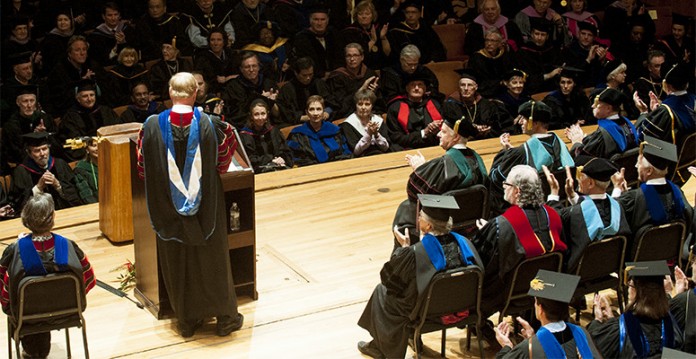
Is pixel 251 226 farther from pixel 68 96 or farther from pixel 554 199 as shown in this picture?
pixel 68 96

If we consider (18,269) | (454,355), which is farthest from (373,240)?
(18,269)

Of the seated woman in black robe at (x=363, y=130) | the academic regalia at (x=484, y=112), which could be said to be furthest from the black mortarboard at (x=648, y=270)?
the academic regalia at (x=484, y=112)

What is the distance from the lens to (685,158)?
7922mm

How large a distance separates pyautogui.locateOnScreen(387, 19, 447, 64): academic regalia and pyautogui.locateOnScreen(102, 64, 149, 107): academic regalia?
2470 mm

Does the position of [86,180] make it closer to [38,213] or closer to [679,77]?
[38,213]

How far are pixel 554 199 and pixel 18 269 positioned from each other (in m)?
2.92

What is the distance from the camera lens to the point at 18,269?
17.4 ft

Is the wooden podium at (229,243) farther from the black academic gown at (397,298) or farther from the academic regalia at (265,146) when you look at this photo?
the academic regalia at (265,146)

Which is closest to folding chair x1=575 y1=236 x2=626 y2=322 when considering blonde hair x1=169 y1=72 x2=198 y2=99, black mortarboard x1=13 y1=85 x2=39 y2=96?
blonde hair x1=169 y1=72 x2=198 y2=99

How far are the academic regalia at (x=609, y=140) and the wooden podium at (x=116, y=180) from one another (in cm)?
307

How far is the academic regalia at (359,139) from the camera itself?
9.32 m

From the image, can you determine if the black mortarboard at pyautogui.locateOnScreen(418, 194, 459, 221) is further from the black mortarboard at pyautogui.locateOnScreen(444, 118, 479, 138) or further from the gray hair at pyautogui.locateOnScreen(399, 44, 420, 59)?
the gray hair at pyautogui.locateOnScreen(399, 44, 420, 59)

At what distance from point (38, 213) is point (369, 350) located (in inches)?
73.3

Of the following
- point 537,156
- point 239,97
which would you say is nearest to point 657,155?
point 537,156
